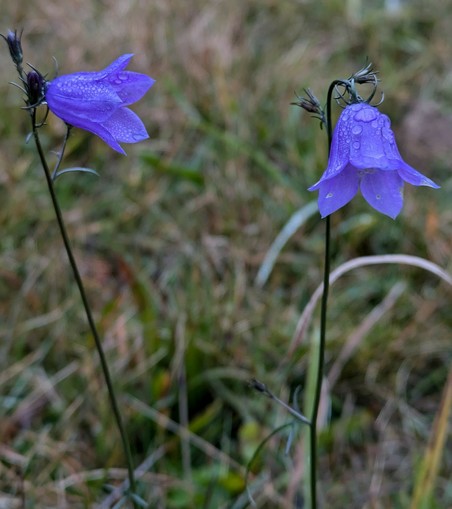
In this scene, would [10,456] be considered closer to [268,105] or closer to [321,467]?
[321,467]

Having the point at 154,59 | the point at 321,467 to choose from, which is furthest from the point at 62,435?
the point at 154,59

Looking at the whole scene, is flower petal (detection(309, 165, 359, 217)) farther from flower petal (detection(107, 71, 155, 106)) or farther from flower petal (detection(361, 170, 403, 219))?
flower petal (detection(107, 71, 155, 106))

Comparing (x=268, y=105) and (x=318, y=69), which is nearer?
(x=268, y=105)

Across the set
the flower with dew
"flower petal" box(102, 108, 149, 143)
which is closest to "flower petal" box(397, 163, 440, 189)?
the flower with dew

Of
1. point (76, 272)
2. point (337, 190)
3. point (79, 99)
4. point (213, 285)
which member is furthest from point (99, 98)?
point (213, 285)

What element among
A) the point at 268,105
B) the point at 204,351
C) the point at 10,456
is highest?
the point at 268,105

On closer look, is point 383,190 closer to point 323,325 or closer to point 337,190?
point 337,190

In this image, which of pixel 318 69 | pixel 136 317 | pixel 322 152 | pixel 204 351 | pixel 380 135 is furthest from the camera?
pixel 318 69
